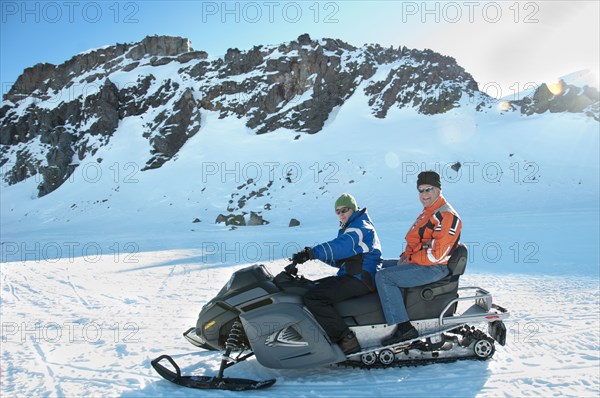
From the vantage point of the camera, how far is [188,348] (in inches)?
194

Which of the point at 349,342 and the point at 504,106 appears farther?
the point at 504,106

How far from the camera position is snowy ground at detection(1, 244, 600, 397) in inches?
146

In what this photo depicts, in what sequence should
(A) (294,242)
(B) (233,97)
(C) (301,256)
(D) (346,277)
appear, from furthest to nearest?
(B) (233,97) → (A) (294,242) → (D) (346,277) → (C) (301,256)

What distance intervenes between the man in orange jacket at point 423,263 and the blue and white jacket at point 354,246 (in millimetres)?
166

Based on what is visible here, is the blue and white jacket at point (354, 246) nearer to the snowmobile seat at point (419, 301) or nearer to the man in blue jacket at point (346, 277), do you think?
the man in blue jacket at point (346, 277)

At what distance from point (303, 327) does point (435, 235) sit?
1564 mm

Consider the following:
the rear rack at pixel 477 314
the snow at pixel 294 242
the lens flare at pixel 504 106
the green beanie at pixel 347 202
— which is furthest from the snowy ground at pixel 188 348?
the lens flare at pixel 504 106

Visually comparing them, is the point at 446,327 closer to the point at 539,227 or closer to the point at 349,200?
the point at 349,200

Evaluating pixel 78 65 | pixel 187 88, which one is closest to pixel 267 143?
pixel 187 88

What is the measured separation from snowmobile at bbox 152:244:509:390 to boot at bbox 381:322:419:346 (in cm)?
4

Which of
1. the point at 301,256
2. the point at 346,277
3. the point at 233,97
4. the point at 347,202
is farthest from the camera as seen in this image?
the point at 233,97

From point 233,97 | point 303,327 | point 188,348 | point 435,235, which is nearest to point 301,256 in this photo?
point 303,327

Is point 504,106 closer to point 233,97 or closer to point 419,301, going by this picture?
point 233,97

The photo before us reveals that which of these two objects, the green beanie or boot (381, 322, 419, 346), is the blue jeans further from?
the green beanie
